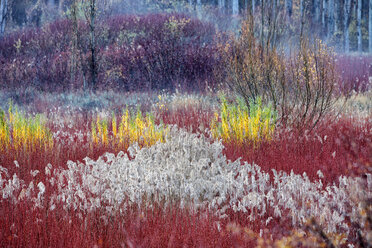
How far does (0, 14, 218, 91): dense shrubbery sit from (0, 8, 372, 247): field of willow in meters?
1.42

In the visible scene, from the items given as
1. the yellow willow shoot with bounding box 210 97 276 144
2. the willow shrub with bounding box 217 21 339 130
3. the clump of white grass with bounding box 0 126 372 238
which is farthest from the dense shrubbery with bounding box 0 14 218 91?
the clump of white grass with bounding box 0 126 372 238

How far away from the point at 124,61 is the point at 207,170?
10.8 metres

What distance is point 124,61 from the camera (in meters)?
13.7

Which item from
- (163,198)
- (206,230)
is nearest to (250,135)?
(163,198)

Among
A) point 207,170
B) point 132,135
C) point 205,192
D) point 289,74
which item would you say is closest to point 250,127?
point 289,74

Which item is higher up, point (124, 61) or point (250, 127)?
point (124, 61)

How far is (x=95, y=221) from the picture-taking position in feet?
8.64

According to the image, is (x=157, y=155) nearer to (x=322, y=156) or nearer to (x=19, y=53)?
(x=322, y=156)

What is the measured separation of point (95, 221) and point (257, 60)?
153 inches

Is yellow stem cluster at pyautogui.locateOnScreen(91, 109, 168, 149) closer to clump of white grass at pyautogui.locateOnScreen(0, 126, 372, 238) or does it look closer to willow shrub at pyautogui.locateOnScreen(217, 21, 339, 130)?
clump of white grass at pyautogui.locateOnScreen(0, 126, 372, 238)

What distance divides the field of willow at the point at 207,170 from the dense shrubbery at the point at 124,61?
4.66ft

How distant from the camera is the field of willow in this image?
7.79ft

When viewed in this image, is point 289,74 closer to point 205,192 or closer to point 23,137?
point 205,192

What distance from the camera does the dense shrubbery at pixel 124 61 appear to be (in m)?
12.7
